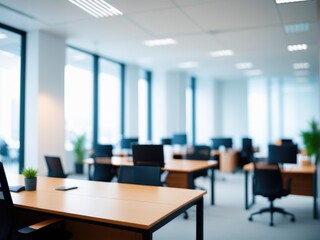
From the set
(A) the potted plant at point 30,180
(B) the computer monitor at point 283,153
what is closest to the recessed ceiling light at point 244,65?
(B) the computer monitor at point 283,153

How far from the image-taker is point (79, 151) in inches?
306

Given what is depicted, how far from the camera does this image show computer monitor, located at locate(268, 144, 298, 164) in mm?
4707

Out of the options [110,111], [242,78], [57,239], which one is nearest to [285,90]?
[242,78]

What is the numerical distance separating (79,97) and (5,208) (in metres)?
5.36

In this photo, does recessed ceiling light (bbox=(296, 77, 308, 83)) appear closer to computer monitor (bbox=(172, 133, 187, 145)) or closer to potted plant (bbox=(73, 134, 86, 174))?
computer monitor (bbox=(172, 133, 187, 145))

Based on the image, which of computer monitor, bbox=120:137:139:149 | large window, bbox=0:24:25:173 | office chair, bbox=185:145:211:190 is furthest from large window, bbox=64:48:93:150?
office chair, bbox=185:145:211:190

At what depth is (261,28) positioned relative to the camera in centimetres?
540

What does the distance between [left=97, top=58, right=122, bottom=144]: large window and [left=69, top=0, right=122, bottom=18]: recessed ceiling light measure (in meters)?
3.36

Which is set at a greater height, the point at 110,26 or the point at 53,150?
the point at 110,26

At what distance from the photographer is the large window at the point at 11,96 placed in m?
5.46

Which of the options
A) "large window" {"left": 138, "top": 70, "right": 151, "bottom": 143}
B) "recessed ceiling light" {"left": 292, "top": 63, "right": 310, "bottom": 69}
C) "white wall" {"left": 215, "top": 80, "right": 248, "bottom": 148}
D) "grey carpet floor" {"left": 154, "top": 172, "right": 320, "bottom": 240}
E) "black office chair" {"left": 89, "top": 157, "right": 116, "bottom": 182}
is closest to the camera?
"grey carpet floor" {"left": 154, "top": 172, "right": 320, "bottom": 240}

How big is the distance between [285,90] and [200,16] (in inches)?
436

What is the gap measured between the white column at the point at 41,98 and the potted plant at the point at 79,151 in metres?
1.69

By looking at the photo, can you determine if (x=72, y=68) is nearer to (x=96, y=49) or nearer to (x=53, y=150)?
(x=96, y=49)
